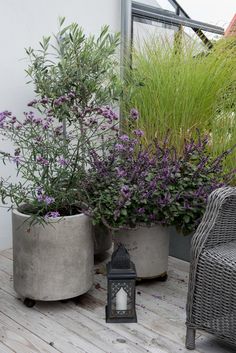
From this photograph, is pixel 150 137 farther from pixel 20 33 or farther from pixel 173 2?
pixel 173 2

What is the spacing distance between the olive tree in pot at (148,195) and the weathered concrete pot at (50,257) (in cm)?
15

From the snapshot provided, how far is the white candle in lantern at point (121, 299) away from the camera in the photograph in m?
1.97

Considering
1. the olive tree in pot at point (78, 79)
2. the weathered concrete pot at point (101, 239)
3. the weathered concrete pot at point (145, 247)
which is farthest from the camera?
the weathered concrete pot at point (101, 239)

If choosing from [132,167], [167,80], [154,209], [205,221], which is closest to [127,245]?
[154,209]

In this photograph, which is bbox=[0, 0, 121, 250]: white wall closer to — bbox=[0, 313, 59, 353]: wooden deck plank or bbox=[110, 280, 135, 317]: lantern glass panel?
bbox=[0, 313, 59, 353]: wooden deck plank

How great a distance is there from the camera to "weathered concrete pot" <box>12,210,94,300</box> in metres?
2.00

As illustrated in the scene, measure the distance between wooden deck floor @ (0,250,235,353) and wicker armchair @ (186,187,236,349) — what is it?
0.15 metres

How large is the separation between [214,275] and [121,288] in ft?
1.64

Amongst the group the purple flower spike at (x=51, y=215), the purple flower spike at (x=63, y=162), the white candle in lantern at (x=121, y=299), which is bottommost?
the white candle in lantern at (x=121, y=299)

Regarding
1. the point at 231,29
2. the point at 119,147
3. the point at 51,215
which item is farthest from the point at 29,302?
the point at 231,29

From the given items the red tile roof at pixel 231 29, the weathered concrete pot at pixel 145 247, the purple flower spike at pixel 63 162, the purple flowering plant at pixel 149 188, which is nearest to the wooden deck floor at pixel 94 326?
the weathered concrete pot at pixel 145 247

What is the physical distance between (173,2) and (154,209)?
8.30 feet

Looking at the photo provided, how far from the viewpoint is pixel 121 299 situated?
198 centimetres

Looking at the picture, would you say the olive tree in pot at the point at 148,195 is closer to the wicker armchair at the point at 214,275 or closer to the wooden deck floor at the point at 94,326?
the wooden deck floor at the point at 94,326
